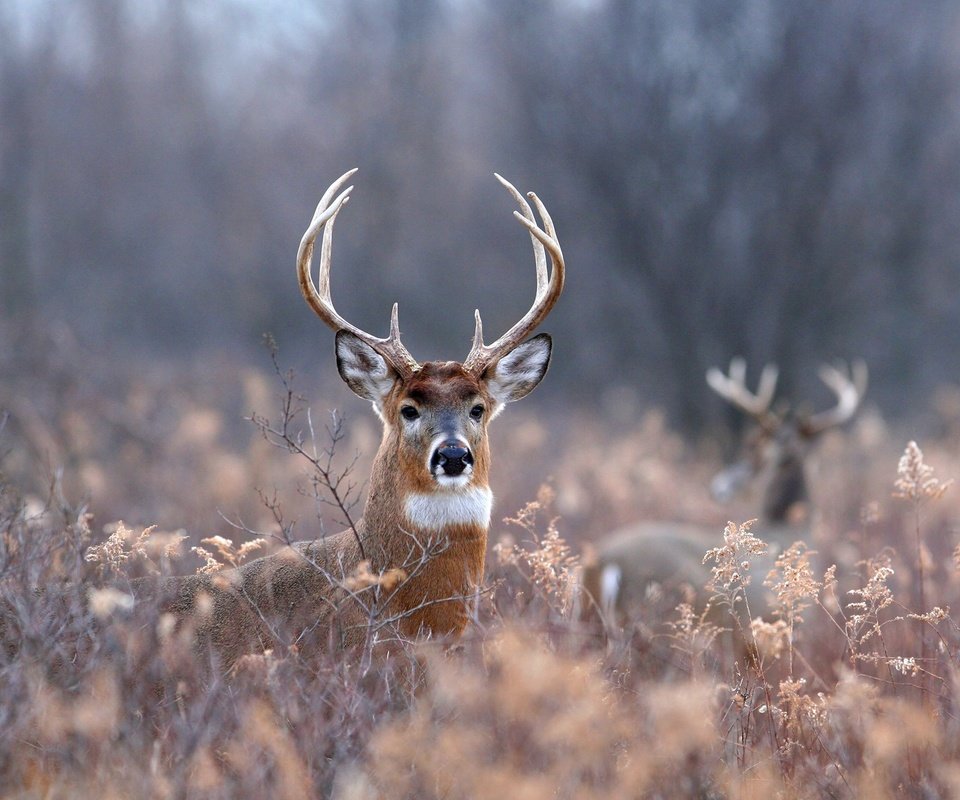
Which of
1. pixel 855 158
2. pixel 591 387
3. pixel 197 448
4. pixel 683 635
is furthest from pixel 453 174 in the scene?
pixel 683 635

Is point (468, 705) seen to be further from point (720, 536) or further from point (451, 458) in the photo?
point (720, 536)

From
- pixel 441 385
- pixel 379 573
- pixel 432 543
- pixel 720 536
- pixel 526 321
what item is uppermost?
pixel 526 321

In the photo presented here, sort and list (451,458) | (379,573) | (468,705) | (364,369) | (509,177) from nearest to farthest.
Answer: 1. (468,705)
2. (379,573)
3. (451,458)
4. (364,369)
5. (509,177)

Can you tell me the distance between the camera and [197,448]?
473 inches

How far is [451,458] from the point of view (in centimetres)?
475

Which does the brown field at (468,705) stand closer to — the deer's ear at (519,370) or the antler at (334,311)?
the deer's ear at (519,370)

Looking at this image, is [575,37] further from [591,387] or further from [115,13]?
[115,13]

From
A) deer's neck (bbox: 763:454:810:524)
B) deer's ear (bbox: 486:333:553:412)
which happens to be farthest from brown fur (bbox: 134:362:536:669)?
deer's neck (bbox: 763:454:810:524)

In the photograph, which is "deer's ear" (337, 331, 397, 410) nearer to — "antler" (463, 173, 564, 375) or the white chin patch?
"antler" (463, 173, 564, 375)

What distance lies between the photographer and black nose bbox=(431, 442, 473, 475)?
4.75 meters

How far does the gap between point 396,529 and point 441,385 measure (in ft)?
2.10

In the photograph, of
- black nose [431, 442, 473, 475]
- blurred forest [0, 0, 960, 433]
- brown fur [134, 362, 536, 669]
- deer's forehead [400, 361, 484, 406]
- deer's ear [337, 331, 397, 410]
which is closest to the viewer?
brown fur [134, 362, 536, 669]

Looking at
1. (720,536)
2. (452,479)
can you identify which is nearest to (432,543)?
(452,479)

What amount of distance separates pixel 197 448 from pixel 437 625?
7.93 meters
